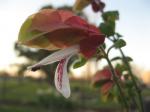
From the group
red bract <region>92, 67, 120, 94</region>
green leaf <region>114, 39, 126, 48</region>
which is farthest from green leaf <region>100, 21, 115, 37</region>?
red bract <region>92, 67, 120, 94</region>

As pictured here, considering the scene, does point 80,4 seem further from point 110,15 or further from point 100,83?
point 100,83

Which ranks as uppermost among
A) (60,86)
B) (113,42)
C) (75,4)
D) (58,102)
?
(58,102)

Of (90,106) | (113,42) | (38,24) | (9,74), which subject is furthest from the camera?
(9,74)

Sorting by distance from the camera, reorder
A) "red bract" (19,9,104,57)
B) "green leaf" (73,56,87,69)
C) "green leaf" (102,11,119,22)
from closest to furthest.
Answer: "red bract" (19,9,104,57), "green leaf" (73,56,87,69), "green leaf" (102,11,119,22)

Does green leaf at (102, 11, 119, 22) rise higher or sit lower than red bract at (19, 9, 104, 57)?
higher

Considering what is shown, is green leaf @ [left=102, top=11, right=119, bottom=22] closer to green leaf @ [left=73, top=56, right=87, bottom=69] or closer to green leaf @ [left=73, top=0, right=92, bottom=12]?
green leaf @ [left=73, top=0, right=92, bottom=12]

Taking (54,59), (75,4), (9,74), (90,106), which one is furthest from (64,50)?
(9,74)

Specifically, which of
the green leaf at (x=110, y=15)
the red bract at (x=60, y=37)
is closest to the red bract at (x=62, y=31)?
the red bract at (x=60, y=37)

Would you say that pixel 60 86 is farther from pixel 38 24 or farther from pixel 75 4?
pixel 75 4

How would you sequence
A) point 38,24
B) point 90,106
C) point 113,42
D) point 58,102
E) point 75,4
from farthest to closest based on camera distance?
point 90,106 < point 58,102 < point 75,4 < point 113,42 < point 38,24
